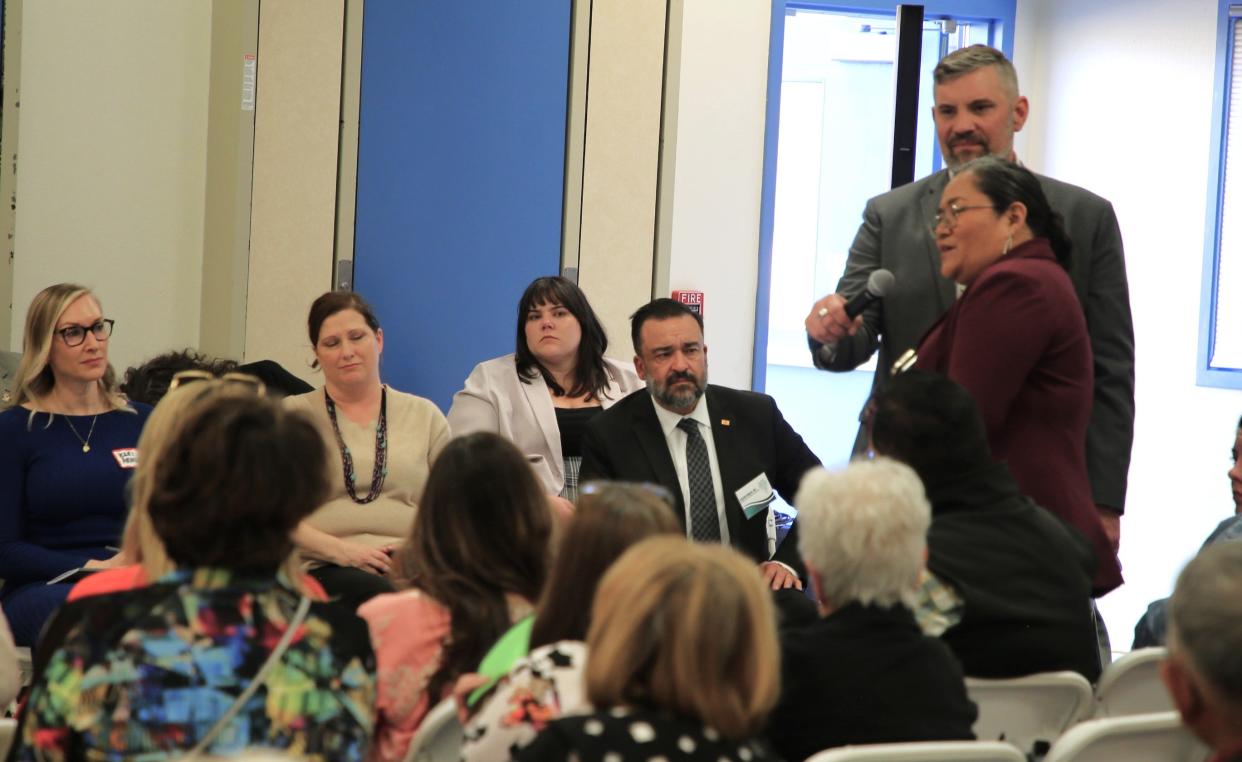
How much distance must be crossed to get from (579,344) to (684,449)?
0.95 metres

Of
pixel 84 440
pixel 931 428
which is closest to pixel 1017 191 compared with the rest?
pixel 931 428

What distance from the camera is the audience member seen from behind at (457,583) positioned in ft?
7.16

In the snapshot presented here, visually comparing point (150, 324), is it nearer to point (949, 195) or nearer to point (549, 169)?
point (549, 169)

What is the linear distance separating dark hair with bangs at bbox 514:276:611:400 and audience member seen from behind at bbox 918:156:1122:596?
68.0 inches

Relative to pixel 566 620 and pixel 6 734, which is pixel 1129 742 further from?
pixel 6 734

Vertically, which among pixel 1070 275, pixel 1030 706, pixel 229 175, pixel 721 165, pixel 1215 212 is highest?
pixel 721 165

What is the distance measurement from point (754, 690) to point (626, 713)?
150 mm

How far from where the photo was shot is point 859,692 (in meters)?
2.01

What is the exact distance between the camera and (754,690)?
5.12 feet

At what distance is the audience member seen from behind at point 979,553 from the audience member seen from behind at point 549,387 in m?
1.99

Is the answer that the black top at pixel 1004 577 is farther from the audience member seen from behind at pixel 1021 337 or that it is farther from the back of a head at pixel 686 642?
the back of a head at pixel 686 642

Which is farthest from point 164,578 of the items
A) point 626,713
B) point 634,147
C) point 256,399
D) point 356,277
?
point 634,147

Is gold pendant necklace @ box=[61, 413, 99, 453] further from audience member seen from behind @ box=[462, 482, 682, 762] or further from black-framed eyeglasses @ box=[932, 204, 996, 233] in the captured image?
black-framed eyeglasses @ box=[932, 204, 996, 233]

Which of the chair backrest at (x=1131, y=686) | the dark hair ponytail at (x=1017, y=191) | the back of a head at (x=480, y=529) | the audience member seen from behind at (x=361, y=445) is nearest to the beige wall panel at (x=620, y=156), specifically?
the audience member seen from behind at (x=361, y=445)
